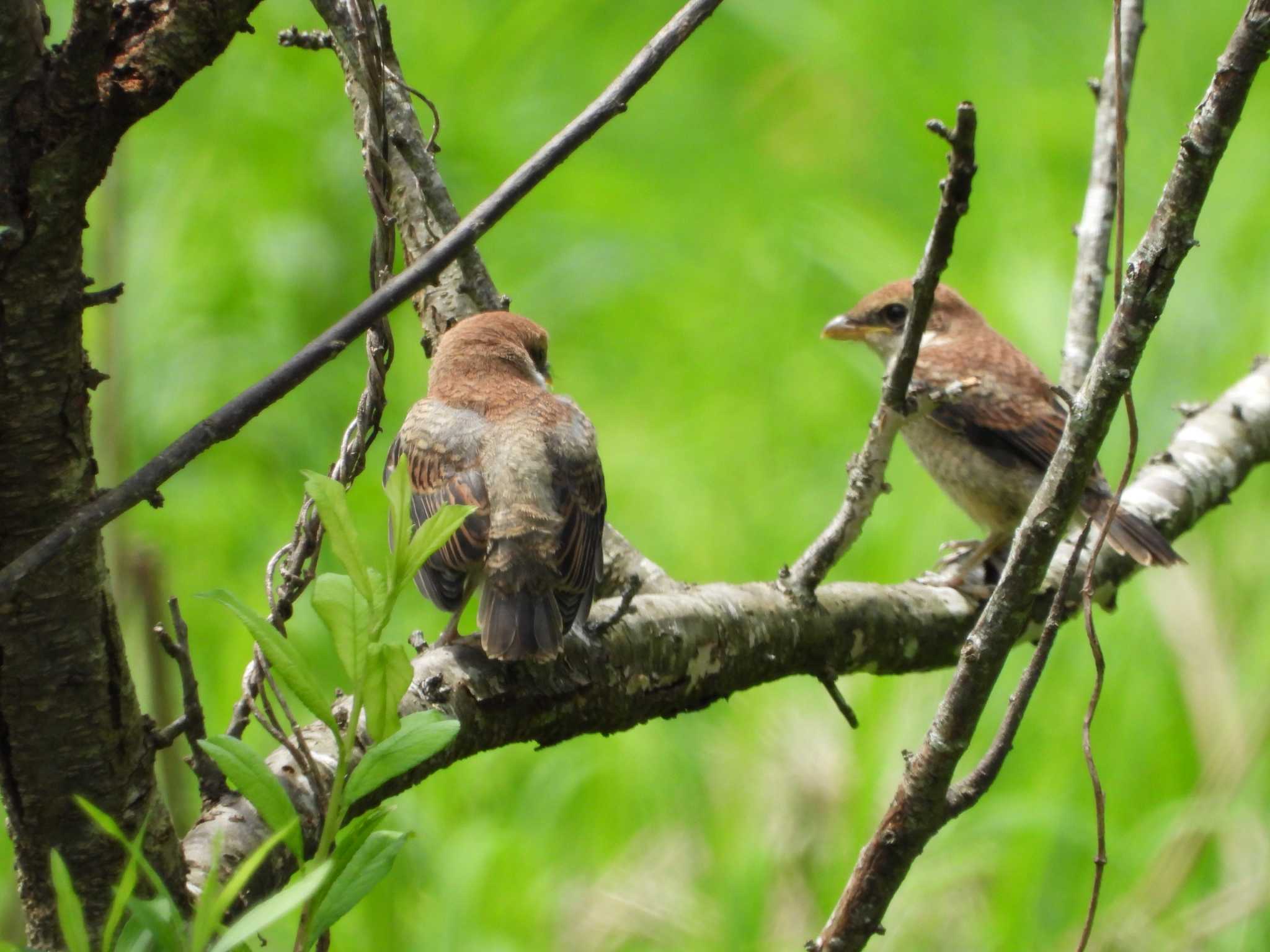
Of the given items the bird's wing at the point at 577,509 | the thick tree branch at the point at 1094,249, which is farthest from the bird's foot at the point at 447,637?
the thick tree branch at the point at 1094,249

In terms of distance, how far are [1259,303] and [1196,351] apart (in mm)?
418

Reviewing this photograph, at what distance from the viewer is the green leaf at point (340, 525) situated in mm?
1276

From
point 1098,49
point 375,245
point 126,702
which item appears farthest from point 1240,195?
point 126,702

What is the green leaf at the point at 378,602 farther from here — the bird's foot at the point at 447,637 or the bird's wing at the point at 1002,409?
the bird's wing at the point at 1002,409

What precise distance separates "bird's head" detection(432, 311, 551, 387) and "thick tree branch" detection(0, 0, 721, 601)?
149 cm

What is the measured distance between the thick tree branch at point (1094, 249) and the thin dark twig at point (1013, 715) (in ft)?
6.09

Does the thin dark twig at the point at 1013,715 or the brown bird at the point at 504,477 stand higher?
the brown bird at the point at 504,477

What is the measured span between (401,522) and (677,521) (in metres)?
4.81

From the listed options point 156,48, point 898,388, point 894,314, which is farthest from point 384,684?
point 894,314

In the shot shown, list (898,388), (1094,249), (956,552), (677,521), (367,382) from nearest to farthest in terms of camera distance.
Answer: (367,382) → (898,388) → (1094,249) → (956,552) → (677,521)

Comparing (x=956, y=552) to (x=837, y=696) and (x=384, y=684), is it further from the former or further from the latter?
(x=384, y=684)

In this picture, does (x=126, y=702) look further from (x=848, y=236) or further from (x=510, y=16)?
(x=848, y=236)

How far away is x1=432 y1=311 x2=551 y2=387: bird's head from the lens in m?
3.11

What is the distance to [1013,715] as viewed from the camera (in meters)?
1.80
